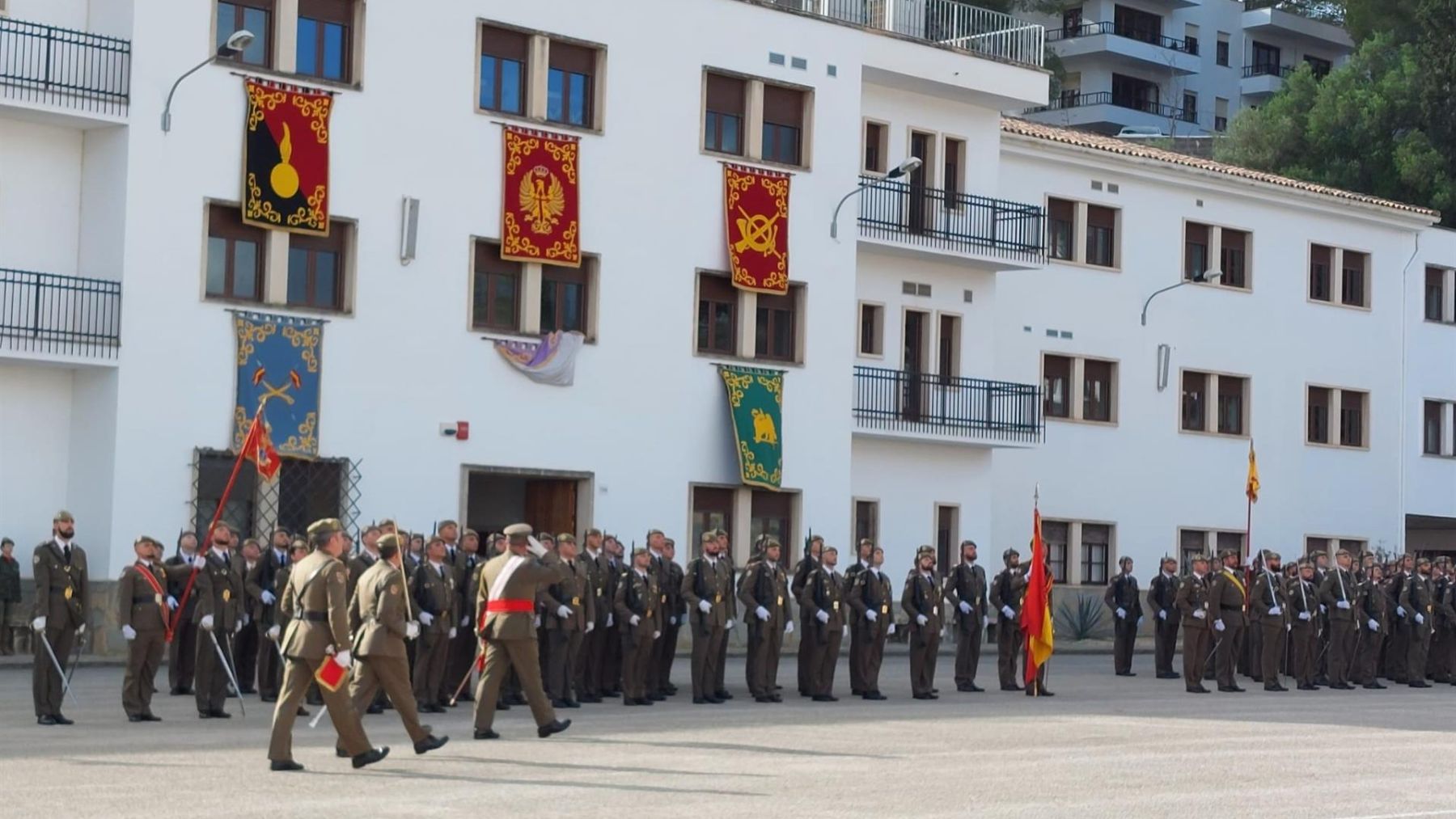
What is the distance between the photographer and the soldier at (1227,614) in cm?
2827

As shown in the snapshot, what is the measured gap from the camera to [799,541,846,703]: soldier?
2466 cm

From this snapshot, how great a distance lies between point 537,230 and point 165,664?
8877 mm

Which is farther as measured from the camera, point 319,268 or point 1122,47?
point 1122,47

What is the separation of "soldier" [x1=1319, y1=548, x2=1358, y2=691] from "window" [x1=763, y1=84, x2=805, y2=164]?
11247 mm

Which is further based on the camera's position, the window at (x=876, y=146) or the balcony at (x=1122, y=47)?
the balcony at (x=1122, y=47)

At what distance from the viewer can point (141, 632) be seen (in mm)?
19609

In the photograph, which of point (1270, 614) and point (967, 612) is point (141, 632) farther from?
point (1270, 614)

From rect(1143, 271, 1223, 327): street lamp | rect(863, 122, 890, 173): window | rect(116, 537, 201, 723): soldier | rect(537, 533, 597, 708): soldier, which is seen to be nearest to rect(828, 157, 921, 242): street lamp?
rect(863, 122, 890, 173): window

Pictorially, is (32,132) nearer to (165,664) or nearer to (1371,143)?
(165,664)

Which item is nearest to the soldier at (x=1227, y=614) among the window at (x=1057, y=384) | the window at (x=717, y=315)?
the window at (x=717, y=315)

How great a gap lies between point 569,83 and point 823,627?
12.0 meters

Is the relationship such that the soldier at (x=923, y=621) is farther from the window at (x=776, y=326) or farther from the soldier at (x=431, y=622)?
the window at (x=776, y=326)

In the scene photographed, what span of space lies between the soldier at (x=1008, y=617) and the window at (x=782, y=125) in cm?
1065

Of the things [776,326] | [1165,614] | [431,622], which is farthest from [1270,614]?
[431,622]
